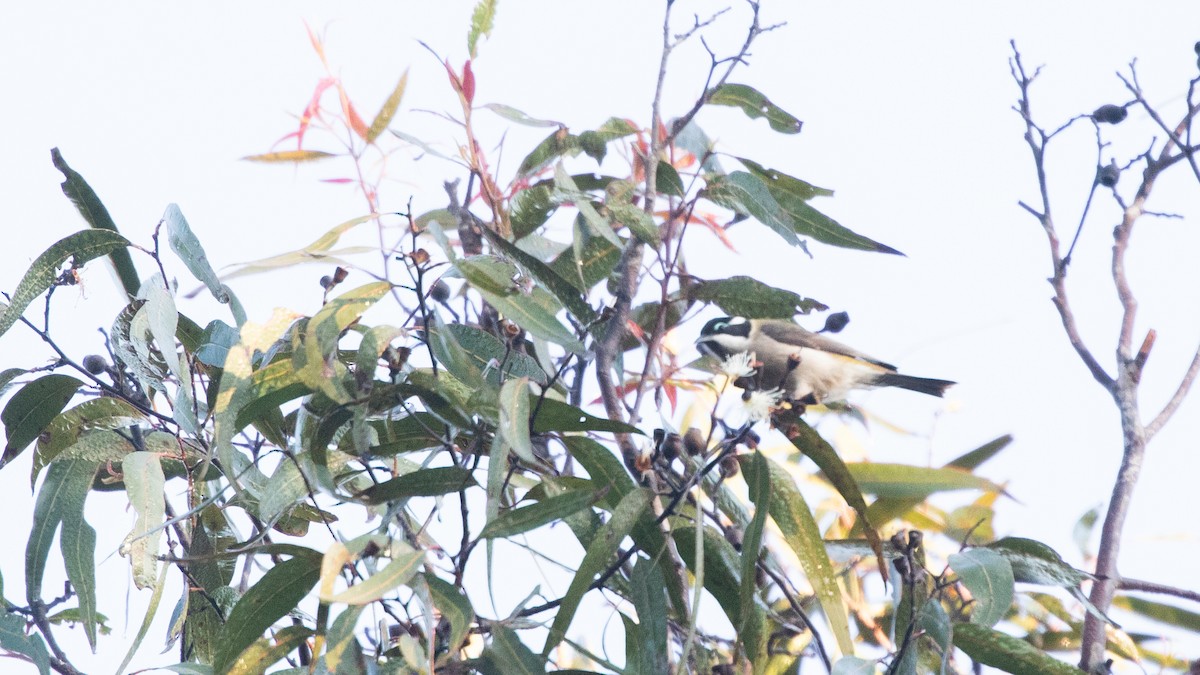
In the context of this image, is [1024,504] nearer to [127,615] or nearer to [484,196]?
[484,196]

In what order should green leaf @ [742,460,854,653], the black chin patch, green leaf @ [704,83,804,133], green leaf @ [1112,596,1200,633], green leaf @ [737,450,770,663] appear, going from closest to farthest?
green leaf @ [737,450,770,663], green leaf @ [742,460,854,653], green leaf @ [704,83,804,133], green leaf @ [1112,596,1200,633], the black chin patch

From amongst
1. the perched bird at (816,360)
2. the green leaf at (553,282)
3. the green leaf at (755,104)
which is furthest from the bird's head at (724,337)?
the green leaf at (553,282)

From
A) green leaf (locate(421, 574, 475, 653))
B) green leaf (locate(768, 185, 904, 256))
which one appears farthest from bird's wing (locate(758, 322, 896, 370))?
green leaf (locate(421, 574, 475, 653))

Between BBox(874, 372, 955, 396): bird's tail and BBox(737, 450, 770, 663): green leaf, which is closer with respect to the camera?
BBox(737, 450, 770, 663): green leaf

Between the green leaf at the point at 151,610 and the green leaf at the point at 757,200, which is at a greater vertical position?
the green leaf at the point at 757,200

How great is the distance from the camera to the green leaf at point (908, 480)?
194cm

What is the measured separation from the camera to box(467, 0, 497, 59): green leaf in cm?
208

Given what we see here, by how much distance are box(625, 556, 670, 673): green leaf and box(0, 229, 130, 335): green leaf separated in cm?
96

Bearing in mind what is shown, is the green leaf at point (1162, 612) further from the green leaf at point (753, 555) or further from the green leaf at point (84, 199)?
the green leaf at point (84, 199)

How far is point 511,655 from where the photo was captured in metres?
1.44

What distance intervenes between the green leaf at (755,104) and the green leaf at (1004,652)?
3.12 ft

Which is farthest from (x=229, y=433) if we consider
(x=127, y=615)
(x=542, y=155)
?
(x=542, y=155)

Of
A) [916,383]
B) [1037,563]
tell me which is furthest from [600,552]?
[916,383]

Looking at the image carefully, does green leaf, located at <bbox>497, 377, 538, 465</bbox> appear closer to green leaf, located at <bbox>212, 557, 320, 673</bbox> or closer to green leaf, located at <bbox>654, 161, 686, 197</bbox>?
green leaf, located at <bbox>212, 557, 320, 673</bbox>
